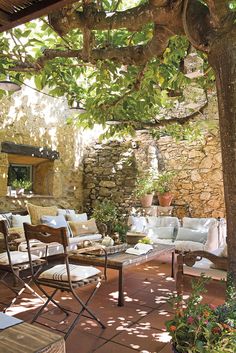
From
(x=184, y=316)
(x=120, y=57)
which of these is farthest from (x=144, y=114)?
(x=184, y=316)

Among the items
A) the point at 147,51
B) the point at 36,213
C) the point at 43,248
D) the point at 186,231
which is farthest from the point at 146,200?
the point at 147,51

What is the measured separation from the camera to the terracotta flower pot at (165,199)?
6371 mm

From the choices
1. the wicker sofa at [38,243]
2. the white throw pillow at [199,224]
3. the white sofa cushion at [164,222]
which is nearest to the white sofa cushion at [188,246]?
the white throw pillow at [199,224]

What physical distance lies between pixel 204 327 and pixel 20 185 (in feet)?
17.3

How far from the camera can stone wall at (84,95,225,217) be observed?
6.18m

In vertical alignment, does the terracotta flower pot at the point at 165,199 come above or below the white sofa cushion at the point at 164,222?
above

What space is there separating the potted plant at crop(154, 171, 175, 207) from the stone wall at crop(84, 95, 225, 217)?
0.13 m

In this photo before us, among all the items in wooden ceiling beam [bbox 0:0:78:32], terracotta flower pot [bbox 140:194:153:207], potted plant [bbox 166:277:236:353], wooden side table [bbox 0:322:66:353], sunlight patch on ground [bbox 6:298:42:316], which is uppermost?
wooden ceiling beam [bbox 0:0:78:32]

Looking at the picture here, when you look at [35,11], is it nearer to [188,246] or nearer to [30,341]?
[30,341]

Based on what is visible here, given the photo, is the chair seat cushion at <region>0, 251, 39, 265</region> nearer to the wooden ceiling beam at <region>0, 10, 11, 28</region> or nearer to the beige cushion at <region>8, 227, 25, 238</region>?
the beige cushion at <region>8, 227, 25, 238</region>

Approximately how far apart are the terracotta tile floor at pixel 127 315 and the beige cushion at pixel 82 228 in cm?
159

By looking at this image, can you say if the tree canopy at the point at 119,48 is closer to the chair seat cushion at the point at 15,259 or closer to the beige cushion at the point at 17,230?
the chair seat cushion at the point at 15,259

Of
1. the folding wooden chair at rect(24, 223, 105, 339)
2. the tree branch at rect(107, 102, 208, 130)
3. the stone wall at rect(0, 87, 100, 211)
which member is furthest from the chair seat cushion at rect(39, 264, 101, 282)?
the stone wall at rect(0, 87, 100, 211)

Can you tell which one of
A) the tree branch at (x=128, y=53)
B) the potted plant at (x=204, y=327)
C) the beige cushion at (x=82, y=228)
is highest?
the tree branch at (x=128, y=53)
